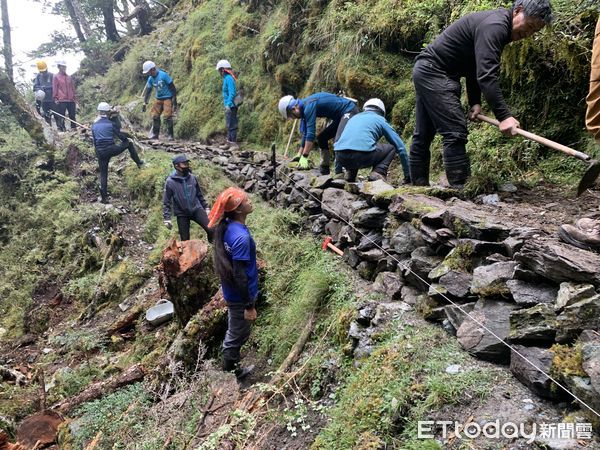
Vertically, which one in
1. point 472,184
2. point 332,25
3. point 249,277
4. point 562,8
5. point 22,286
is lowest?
point 22,286

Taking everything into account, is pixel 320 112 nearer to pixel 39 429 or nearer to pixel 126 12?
pixel 39 429

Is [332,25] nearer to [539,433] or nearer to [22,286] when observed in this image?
[539,433]

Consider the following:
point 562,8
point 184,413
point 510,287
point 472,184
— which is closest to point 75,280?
point 184,413

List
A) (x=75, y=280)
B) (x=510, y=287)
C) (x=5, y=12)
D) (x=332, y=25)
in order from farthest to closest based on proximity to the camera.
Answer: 1. (x=5, y=12)
2. (x=75, y=280)
3. (x=332, y=25)
4. (x=510, y=287)

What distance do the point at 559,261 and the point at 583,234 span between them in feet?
1.41

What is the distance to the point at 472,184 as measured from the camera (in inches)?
172

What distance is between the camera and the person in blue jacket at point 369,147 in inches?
225

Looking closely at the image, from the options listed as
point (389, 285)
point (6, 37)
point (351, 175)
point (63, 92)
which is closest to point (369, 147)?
point (351, 175)

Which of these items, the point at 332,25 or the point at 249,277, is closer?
the point at 249,277

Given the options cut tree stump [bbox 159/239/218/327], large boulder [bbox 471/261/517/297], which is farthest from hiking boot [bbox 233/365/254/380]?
large boulder [bbox 471/261/517/297]

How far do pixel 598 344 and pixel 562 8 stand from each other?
165 inches

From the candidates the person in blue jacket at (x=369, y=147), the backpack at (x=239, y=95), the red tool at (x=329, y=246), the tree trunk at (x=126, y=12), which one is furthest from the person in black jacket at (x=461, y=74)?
the tree trunk at (x=126, y=12)

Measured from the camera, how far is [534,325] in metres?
2.51

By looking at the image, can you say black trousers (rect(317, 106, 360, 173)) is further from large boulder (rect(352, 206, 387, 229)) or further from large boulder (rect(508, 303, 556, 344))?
large boulder (rect(508, 303, 556, 344))
